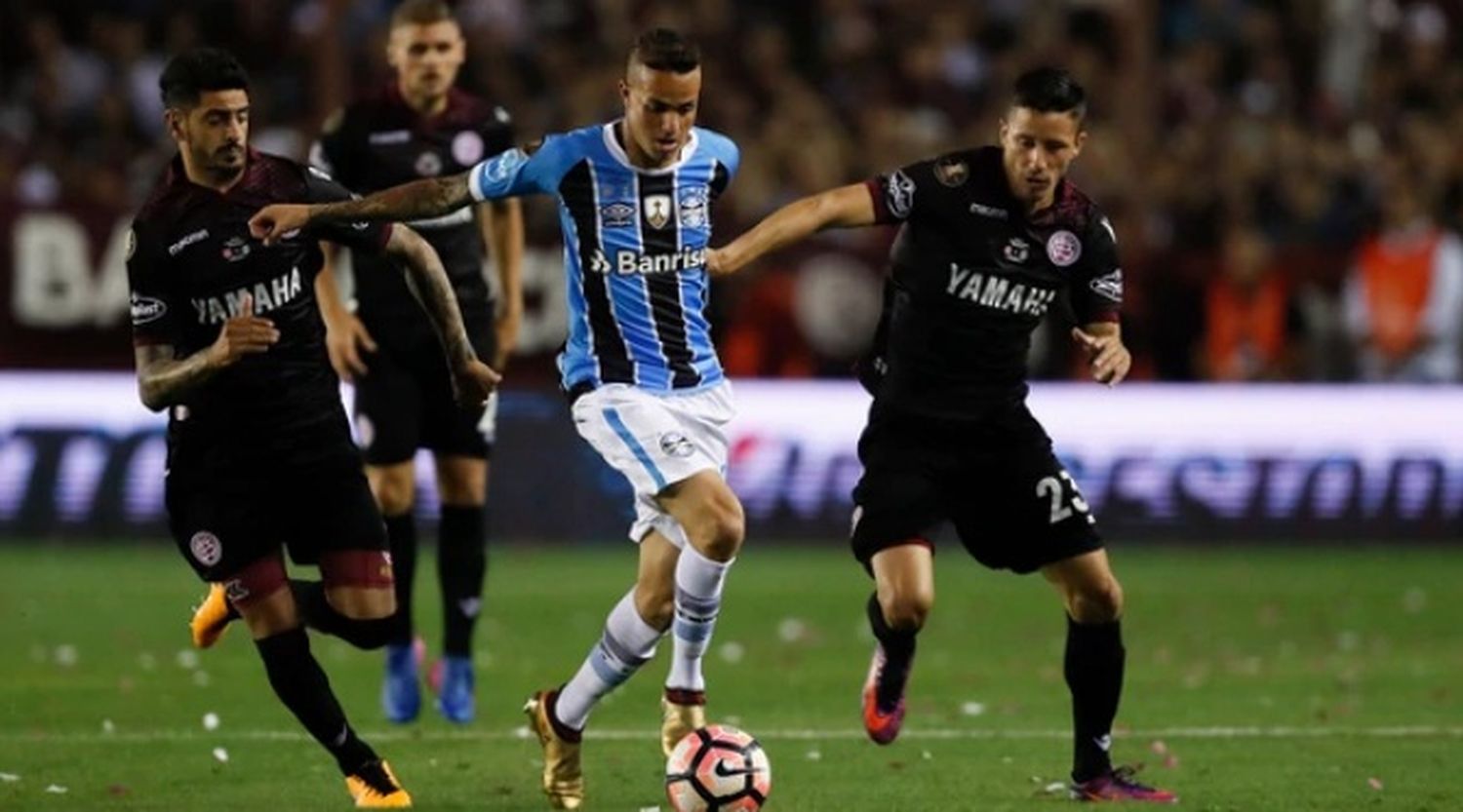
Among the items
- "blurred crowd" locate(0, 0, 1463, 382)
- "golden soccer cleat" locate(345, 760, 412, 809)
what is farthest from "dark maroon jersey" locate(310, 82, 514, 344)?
"blurred crowd" locate(0, 0, 1463, 382)

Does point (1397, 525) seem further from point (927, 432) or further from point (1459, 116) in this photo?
point (927, 432)

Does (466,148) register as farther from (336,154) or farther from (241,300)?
(241,300)

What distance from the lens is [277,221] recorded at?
8.76m

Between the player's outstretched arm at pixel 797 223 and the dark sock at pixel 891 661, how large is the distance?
4.27 ft

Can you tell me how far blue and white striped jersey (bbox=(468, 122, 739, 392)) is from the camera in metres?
9.20

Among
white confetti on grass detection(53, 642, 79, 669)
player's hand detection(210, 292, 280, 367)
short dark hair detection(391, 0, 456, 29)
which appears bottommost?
white confetti on grass detection(53, 642, 79, 669)

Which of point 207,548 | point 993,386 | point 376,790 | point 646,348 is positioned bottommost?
point 376,790

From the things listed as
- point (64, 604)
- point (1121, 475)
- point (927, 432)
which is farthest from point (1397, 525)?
point (927, 432)

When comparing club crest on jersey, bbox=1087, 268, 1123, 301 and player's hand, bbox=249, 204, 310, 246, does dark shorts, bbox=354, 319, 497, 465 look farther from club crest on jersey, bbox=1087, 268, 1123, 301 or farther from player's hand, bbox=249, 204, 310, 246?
club crest on jersey, bbox=1087, 268, 1123, 301

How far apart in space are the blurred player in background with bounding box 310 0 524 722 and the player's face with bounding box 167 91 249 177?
7.58 ft

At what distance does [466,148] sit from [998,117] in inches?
387

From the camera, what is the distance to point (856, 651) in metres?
13.7

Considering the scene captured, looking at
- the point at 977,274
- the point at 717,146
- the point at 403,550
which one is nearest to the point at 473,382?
the point at 717,146

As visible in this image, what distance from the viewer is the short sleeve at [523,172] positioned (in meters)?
9.12
